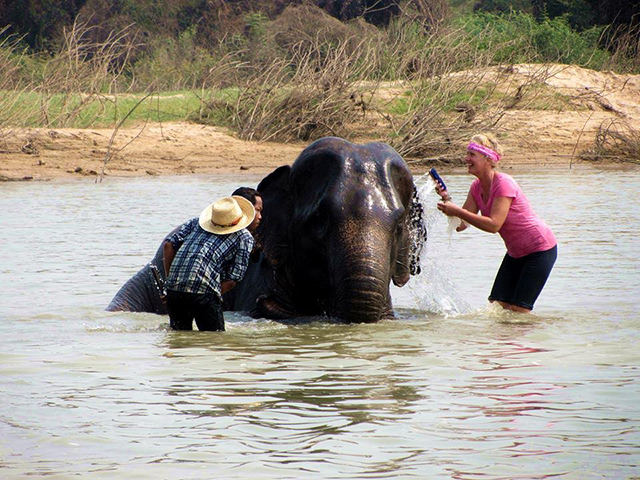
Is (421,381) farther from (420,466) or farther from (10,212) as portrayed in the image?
(10,212)

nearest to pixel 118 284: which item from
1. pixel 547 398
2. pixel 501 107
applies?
pixel 547 398

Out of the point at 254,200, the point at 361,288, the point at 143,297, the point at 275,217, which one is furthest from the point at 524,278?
the point at 143,297

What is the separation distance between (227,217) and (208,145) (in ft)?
51.5

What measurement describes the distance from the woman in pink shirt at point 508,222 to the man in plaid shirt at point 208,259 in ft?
4.66

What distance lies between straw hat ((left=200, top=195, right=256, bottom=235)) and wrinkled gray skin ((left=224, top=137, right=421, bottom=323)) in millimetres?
591

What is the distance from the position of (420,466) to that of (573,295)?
569 cm

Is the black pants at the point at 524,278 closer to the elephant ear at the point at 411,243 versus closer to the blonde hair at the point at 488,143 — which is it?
the elephant ear at the point at 411,243

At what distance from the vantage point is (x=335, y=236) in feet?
26.4

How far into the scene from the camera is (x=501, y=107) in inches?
939

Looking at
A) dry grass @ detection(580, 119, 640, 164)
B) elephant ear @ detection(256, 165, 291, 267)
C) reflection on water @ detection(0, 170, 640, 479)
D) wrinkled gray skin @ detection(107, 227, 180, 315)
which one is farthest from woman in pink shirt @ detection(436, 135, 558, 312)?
dry grass @ detection(580, 119, 640, 164)

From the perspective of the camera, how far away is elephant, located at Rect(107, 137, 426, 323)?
25.8ft

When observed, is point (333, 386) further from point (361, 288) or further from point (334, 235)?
point (334, 235)

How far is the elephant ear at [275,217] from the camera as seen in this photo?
28.9ft

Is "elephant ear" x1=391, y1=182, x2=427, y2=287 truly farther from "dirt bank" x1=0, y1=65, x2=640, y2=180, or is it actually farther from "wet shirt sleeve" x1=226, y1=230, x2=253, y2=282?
"dirt bank" x1=0, y1=65, x2=640, y2=180
